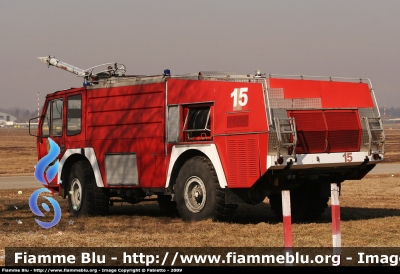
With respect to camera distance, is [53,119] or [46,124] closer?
[53,119]

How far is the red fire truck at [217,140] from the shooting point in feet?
44.9

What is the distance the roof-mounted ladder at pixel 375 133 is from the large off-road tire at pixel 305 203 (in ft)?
4.75

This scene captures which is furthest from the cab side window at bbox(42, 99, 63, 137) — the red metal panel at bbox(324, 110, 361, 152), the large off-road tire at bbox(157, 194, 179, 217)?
the red metal panel at bbox(324, 110, 361, 152)

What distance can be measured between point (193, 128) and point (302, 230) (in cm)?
309

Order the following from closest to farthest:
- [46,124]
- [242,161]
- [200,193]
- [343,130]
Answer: [242,161]
[343,130]
[200,193]
[46,124]

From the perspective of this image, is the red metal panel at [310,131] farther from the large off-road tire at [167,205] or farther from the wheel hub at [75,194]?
the wheel hub at [75,194]

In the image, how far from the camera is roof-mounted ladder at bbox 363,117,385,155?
1491 centimetres

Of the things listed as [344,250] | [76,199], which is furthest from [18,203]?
[344,250]

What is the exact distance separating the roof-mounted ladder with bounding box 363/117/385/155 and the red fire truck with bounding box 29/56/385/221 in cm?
3

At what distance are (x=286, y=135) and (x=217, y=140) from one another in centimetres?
137

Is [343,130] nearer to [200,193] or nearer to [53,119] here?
[200,193]

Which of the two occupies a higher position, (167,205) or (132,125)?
(132,125)

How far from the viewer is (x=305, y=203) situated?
52.5ft

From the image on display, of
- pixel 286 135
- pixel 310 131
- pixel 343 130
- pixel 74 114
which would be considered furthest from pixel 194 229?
pixel 74 114
